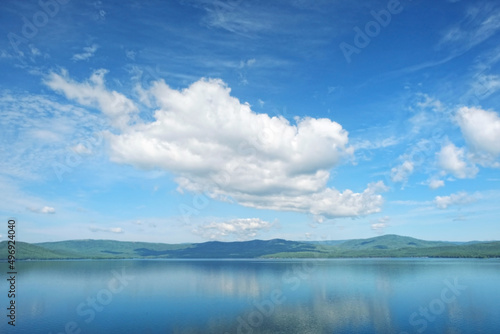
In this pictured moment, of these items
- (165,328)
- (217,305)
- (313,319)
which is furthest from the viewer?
(217,305)

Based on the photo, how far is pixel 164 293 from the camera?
115m

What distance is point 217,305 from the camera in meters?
91.4

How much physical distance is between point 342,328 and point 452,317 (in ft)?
99.5

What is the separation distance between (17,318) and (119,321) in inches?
972

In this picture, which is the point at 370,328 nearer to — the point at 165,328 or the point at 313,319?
the point at 313,319

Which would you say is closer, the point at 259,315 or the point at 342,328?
the point at 342,328

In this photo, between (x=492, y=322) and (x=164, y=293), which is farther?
(x=164, y=293)

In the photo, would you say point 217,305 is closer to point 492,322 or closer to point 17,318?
point 17,318

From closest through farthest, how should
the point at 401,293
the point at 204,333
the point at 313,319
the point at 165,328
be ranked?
1. the point at 204,333
2. the point at 165,328
3. the point at 313,319
4. the point at 401,293

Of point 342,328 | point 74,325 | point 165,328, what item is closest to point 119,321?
point 74,325

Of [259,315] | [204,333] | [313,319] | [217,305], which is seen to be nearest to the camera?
[204,333]

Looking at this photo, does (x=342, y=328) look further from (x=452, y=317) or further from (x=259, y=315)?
(x=452, y=317)

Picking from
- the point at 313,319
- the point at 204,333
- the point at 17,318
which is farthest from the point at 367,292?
the point at 17,318

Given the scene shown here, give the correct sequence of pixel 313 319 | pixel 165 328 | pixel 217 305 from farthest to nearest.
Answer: pixel 217 305
pixel 313 319
pixel 165 328
